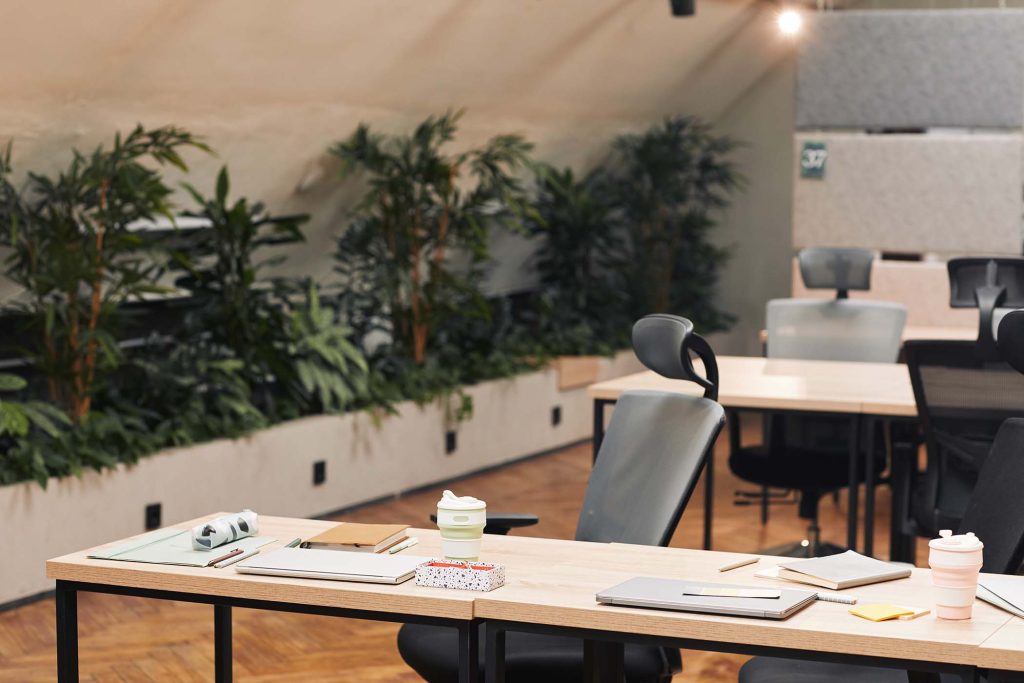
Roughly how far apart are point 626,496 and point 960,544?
103 cm

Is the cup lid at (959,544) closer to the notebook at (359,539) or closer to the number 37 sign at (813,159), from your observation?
the notebook at (359,539)

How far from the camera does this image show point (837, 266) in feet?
17.3

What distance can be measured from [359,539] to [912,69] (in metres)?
5.40

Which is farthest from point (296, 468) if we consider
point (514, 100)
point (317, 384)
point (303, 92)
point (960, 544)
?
point (960, 544)

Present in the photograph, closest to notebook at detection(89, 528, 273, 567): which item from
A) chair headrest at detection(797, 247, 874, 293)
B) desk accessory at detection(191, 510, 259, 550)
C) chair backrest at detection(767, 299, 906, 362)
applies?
desk accessory at detection(191, 510, 259, 550)

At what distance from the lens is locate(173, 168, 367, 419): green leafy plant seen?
5.82m

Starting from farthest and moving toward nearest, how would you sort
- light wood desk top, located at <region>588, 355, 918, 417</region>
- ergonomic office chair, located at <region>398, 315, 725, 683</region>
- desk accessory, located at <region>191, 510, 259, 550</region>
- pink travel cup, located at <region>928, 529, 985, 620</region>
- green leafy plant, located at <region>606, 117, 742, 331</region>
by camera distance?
green leafy plant, located at <region>606, 117, 742, 331</region>
light wood desk top, located at <region>588, 355, 918, 417</region>
ergonomic office chair, located at <region>398, 315, 725, 683</region>
desk accessory, located at <region>191, 510, 259, 550</region>
pink travel cup, located at <region>928, 529, 985, 620</region>

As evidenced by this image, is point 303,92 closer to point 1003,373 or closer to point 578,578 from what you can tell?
point 1003,373

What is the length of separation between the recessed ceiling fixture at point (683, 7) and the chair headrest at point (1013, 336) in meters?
4.55

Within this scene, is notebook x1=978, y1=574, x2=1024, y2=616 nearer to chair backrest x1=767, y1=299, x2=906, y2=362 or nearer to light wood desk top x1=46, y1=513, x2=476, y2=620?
light wood desk top x1=46, y1=513, x2=476, y2=620

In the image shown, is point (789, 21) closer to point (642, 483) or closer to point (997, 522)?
point (642, 483)

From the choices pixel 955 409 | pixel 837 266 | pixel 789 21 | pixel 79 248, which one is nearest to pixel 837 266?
pixel 837 266

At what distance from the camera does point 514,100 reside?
7504mm

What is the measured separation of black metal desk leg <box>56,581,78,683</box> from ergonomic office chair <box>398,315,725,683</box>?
664 millimetres
